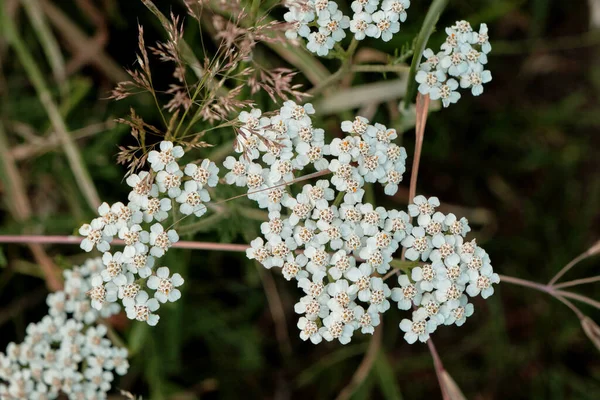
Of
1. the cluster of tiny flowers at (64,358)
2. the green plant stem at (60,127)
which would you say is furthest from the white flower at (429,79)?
the green plant stem at (60,127)

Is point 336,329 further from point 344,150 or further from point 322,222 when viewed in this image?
point 344,150

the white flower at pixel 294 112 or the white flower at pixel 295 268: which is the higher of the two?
the white flower at pixel 294 112

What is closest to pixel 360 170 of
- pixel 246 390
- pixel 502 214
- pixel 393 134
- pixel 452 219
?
pixel 393 134

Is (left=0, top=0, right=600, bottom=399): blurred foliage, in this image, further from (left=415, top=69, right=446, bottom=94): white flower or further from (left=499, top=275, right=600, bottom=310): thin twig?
(left=499, top=275, right=600, bottom=310): thin twig

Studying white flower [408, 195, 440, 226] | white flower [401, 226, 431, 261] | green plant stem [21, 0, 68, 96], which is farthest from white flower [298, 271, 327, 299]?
green plant stem [21, 0, 68, 96]

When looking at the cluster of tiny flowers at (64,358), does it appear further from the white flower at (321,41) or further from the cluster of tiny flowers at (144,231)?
the white flower at (321,41)

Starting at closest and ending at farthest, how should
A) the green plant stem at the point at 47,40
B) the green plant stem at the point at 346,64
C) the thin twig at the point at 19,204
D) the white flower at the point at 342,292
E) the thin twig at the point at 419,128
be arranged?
1. the white flower at the point at 342,292
2. the green plant stem at the point at 346,64
3. the thin twig at the point at 419,128
4. the thin twig at the point at 19,204
5. the green plant stem at the point at 47,40

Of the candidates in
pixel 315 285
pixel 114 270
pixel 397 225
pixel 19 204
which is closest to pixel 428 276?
pixel 397 225
